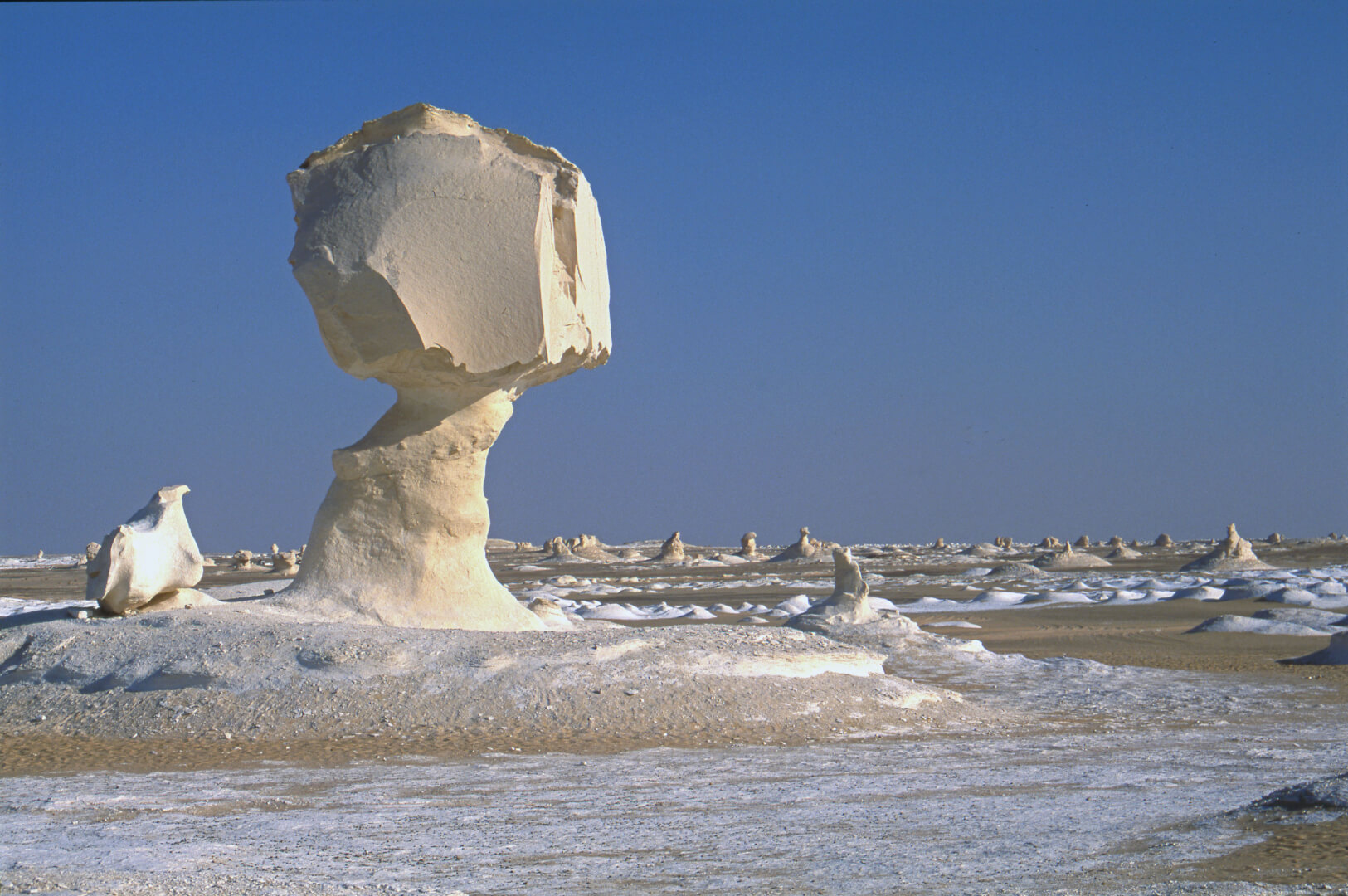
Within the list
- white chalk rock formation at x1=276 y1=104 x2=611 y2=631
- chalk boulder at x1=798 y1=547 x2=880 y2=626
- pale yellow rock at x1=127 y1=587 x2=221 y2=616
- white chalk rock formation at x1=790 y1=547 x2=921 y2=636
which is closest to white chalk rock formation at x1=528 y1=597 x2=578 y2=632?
white chalk rock formation at x1=276 y1=104 x2=611 y2=631

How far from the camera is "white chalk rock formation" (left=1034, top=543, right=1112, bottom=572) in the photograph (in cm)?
3664

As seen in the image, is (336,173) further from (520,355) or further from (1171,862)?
(1171,862)

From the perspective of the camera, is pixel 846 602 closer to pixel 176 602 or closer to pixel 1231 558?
pixel 176 602

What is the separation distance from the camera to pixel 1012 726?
29.5 ft

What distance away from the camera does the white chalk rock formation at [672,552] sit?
4462cm

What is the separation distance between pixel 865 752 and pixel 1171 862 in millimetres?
3512

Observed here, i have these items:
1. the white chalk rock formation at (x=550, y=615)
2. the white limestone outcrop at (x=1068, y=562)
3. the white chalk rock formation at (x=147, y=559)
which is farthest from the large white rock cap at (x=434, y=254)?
the white limestone outcrop at (x=1068, y=562)

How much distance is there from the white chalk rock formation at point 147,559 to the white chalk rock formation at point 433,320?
83 centimetres

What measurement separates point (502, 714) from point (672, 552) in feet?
120

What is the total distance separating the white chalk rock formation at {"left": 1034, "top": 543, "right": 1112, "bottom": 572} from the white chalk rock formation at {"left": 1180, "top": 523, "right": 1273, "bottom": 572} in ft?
10.6

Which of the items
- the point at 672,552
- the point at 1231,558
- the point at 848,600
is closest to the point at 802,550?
the point at 672,552

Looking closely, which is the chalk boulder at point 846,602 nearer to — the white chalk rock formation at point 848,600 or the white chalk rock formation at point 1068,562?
the white chalk rock formation at point 848,600

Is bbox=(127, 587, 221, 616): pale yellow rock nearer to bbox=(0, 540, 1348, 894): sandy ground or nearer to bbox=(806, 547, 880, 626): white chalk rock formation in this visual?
bbox=(0, 540, 1348, 894): sandy ground

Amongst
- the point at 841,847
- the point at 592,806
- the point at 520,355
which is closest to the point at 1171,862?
the point at 841,847
